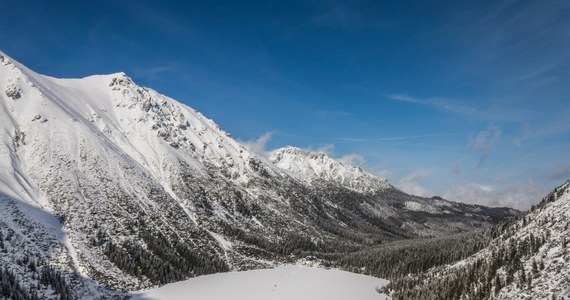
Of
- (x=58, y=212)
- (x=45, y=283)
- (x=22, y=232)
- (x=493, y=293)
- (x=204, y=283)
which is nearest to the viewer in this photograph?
(x=493, y=293)

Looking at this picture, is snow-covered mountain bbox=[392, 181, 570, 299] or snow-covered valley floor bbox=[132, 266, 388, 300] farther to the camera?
snow-covered valley floor bbox=[132, 266, 388, 300]

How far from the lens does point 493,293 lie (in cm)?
11175

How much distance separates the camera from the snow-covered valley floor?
472 ft

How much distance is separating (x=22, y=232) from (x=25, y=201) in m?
25.8

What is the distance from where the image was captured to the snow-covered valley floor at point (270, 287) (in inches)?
5669

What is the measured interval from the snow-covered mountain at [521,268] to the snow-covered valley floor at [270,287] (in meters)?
18.9

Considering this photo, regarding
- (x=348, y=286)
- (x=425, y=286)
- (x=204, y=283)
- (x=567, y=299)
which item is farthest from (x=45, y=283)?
(x=567, y=299)

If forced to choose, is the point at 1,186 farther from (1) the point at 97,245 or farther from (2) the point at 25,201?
(1) the point at 97,245

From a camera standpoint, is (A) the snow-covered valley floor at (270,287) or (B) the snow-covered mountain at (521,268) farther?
(A) the snow-covered valley floor at (270,287)

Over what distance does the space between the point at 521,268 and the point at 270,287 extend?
8539 cm

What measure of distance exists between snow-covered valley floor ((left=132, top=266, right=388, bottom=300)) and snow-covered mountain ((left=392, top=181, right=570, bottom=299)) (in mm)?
18927

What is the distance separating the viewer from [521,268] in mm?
112625

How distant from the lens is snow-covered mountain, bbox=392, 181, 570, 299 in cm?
10060

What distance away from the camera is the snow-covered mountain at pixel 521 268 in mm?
100600
